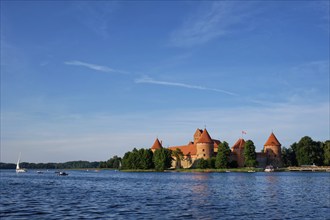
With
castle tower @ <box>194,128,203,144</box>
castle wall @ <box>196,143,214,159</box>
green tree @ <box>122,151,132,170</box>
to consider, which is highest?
castle tower @ <box>194,128,203,144</box>

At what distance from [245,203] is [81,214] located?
39.8ft

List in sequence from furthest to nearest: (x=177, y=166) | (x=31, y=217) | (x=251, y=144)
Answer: (x=177, y=166)
(x=251, y=144)
(x=31, y=217)

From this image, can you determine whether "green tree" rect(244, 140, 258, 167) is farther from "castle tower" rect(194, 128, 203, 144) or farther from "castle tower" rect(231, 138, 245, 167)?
"castle tower" rect(194, 128, 203, 144)

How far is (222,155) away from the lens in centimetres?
10531

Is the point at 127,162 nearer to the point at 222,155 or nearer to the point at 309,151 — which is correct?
the point at 222,155

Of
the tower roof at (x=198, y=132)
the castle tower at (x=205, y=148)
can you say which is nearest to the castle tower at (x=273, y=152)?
the castle tower at (x=205, y=148)

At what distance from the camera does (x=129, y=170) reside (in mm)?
127562

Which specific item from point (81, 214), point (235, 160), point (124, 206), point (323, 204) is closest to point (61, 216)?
point (81, 214)

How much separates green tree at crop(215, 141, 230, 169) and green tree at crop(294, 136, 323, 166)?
25090 mm

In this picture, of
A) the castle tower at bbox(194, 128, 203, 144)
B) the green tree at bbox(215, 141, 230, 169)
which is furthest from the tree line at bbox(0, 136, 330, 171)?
the castle tower at bbox(194, 128, 203, 144)

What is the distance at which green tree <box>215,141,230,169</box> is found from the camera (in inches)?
4134

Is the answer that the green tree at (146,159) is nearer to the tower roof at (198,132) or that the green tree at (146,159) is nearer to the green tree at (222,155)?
the green tree at (222,155)

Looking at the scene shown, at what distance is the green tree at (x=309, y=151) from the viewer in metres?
116

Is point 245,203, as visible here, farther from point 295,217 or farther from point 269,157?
point 269,157
